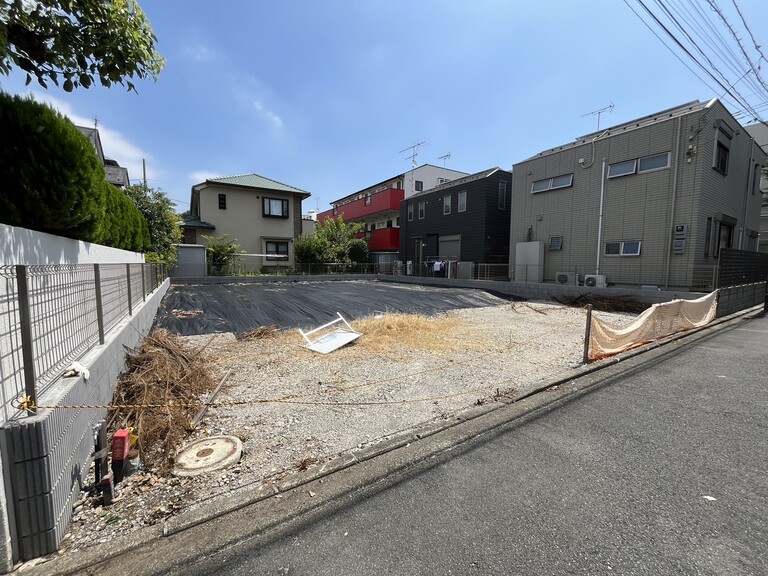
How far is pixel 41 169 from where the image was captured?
3.45 meters

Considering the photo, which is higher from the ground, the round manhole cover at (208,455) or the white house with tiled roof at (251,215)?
the white house with tiled roof at (251,215)

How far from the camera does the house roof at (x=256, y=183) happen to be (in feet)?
69.3

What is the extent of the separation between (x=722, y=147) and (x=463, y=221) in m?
10.9

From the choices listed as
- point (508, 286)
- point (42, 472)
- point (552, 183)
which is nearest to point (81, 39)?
point (42, 472)

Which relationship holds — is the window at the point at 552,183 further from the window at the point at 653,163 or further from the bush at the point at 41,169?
the bush at the point at 41,169

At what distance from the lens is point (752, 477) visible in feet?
7.86

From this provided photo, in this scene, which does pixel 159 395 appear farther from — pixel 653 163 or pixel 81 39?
pixel 653 163

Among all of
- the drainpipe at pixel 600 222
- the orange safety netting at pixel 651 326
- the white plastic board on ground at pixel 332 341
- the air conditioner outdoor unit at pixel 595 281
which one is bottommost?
the white plastic board on ground at pixel 332 341

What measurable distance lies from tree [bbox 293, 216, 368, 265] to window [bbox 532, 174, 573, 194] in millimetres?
12474

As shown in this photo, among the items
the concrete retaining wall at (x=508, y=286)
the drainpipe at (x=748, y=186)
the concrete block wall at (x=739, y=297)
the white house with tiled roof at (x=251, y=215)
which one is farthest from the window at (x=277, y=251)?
the drainpipe at (x=748, y=186)

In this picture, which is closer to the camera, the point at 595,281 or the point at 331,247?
the point at 595,281

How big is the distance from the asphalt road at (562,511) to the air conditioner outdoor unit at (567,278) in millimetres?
11070

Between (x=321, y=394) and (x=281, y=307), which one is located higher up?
(x=281, y=307)

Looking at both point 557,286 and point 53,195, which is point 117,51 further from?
point 557,286
